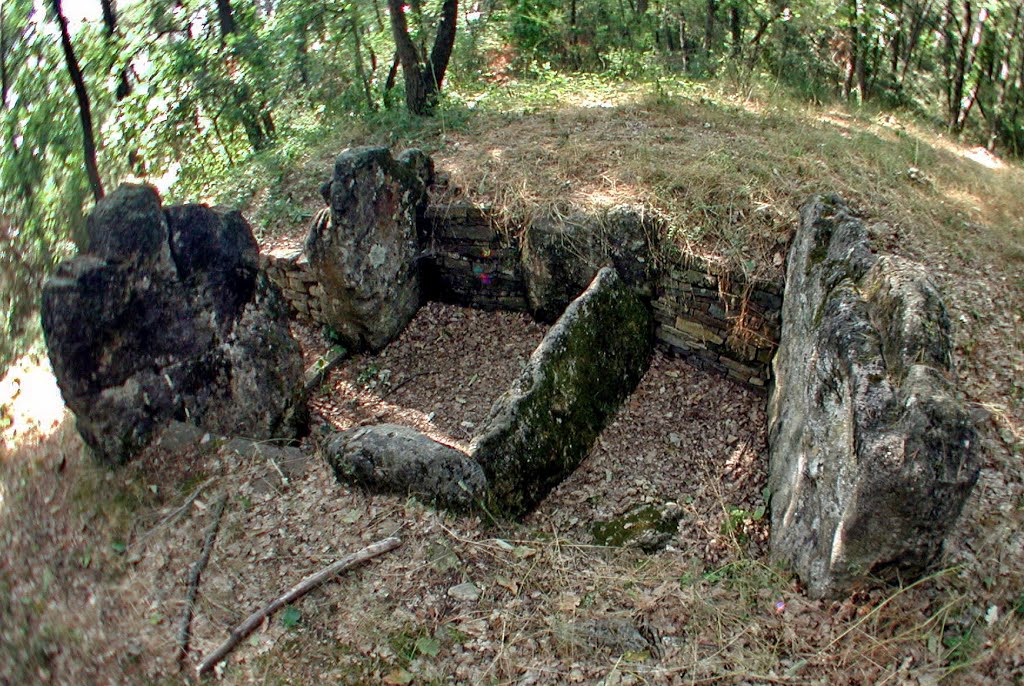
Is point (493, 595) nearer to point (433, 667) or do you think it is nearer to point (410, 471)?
point (433, 667)

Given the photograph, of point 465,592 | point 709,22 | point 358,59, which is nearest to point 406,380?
point 465,592

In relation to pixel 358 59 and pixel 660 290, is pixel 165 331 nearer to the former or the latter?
pixel 660 290

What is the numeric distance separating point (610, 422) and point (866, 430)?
231 cm

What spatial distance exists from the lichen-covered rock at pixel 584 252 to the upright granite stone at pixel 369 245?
47.9 inches

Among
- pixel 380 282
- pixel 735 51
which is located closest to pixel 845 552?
pixel 380 282

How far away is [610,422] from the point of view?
5.16m

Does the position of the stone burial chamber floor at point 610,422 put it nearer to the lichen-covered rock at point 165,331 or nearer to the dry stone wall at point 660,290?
the dry stone wall at point 660,290

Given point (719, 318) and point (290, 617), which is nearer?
point (290, 617)

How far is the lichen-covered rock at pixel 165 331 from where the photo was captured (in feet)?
14.6

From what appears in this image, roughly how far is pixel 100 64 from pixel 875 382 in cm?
1178

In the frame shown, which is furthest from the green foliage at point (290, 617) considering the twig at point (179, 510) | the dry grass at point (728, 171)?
the dry grass at point (728, 171)

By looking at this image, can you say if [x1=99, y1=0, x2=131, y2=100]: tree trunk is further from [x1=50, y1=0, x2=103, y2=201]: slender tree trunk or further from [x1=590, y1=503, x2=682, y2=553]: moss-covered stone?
[x1=590, y1=503, x2=682, y2=553]: moss-covered stone

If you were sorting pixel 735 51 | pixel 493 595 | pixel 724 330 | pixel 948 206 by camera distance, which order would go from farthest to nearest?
1. pixel 735 51
2. pixel 948 206
3. pixel 724 330
4. pixel 493 595

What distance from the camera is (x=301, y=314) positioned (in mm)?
6766
